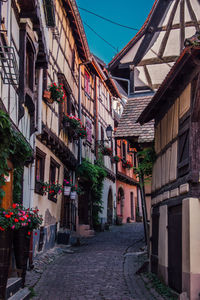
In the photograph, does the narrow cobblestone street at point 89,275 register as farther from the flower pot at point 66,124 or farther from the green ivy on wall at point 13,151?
the flower pot at point 66,124

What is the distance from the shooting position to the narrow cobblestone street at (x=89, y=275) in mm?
7633

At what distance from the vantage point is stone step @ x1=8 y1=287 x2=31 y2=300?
639 cm

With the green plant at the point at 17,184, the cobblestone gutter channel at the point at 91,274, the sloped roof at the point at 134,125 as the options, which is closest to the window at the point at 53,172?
the cobblestone gutter channel at the point at 91,274

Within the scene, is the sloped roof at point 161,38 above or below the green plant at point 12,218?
above

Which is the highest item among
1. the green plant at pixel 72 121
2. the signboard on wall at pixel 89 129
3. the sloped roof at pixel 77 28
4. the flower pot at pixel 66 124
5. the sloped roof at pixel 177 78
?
the sloped roof at pixel 77 28

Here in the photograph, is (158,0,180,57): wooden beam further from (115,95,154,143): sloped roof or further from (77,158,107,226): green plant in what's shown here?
(77,158,107,226): green plant

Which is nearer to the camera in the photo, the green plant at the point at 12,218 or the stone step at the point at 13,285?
the green plant at the point at 12,218

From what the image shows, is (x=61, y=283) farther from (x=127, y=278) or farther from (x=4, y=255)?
(x=4, y=255)

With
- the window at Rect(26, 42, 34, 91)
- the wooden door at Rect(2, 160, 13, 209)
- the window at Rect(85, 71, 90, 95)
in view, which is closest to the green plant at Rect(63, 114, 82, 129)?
the window at Rect(26, 42, 34, 91)

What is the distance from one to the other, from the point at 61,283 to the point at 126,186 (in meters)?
20.0

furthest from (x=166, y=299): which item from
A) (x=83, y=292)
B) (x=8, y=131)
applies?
(x=8, y=131)

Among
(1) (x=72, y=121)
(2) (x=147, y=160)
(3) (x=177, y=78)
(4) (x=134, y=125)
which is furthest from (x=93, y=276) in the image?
(1) (x=72, y=121)

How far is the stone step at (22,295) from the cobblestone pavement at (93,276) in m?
0.19

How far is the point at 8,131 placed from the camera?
223 inches
